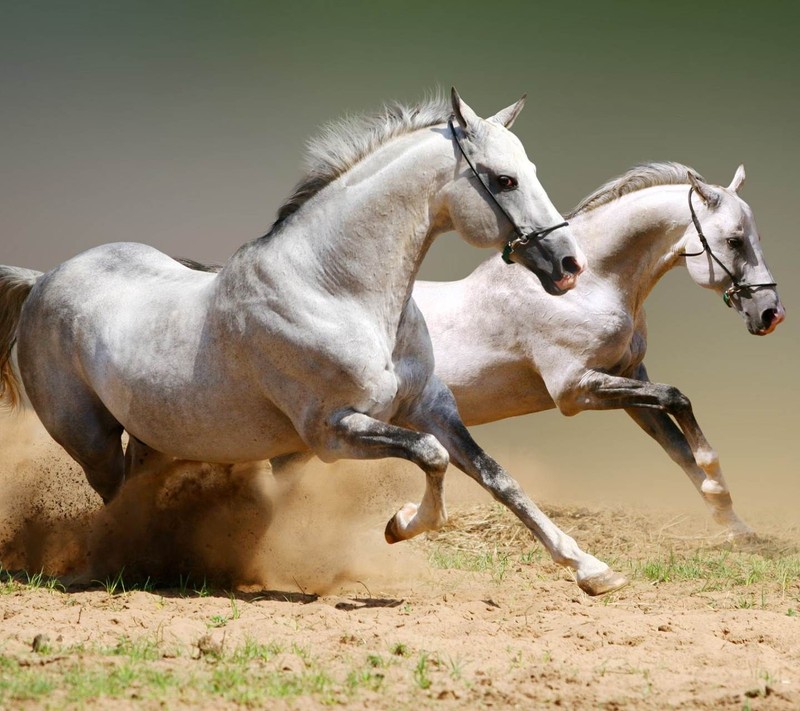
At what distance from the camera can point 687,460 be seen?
5840 mm

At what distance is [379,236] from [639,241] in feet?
6.96

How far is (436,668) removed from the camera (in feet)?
10.1

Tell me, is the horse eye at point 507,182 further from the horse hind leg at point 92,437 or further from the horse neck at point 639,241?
the horse hind leg at point 92,437

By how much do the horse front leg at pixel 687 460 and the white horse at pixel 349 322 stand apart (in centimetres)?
195

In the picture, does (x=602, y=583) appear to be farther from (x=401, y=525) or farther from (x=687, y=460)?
(x=687, y=460)

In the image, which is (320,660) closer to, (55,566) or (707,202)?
(55,566)

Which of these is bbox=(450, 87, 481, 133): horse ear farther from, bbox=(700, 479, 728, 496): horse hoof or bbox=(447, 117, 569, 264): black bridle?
bbox=(700, 479, 728, 496): horse hoof

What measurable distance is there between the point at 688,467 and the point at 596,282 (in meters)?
1.11

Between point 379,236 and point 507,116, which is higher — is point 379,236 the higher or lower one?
the lower one

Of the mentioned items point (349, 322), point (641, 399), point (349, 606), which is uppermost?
point (349, 322)

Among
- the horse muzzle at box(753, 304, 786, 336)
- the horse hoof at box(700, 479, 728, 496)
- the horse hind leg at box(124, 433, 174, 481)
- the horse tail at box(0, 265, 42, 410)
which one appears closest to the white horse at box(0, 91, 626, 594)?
the horse hind leg at box(124, 433, 174, 481)

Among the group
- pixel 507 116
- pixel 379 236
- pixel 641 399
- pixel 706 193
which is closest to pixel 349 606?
pixel 379 236

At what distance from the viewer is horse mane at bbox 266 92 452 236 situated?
4.21 m

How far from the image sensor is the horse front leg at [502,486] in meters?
3.98
